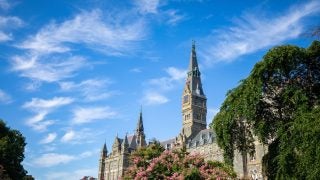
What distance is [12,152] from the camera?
42.3 metres

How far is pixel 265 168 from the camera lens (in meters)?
27.6

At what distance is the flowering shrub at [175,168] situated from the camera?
86.0 feet

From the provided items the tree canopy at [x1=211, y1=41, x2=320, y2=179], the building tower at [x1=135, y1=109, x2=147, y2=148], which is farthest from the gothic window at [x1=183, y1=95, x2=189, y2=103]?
the tree canopy at [x1=211, y1=41, x2=320, y2=179]

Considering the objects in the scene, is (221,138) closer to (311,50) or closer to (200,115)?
(311,50)

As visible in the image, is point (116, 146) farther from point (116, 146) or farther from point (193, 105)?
point (193, 105)

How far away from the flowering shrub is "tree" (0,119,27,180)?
56.9 ft

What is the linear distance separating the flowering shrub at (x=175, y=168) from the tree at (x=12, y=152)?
17341 mm

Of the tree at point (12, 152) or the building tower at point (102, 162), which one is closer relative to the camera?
the tree at point (12, 152)

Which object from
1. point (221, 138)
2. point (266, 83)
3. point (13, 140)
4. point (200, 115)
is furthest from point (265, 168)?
point (200, 115)

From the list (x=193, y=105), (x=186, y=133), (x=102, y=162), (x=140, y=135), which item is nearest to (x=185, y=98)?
(x=193, y=105)

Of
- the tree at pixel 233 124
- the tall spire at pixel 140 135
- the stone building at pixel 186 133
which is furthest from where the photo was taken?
the tall spire at pixel 140 135

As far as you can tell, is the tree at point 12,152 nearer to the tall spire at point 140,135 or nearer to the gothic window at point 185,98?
the tall spire at point 140,135

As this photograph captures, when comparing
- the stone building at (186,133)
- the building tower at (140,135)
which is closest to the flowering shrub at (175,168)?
the stone building at (186,133)

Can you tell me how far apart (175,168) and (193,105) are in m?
61.2
